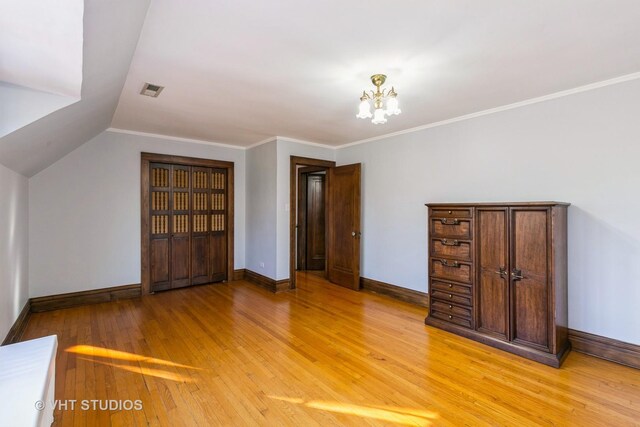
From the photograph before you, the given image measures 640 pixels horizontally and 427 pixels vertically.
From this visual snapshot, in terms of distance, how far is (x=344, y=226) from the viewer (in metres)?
5.16

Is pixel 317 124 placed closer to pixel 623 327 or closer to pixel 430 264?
pixel 430 264

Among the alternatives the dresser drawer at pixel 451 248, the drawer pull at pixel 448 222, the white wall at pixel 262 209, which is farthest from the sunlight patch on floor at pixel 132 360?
the drawer pull at pixel 448 222

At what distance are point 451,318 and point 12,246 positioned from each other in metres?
4.50

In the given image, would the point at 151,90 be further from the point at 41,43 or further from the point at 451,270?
the point at 451,270

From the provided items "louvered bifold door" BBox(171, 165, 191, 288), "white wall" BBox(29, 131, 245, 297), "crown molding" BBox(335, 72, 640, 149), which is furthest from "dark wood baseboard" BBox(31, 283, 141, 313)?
"crown molding" BBox(335, 72, 640, 149)

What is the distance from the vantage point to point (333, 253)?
539cm

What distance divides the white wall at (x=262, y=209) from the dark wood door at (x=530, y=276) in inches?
129

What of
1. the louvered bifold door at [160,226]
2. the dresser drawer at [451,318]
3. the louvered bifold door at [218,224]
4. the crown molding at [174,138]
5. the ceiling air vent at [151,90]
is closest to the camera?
the ceiling air vent at [151,90]

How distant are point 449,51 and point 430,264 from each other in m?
2.26

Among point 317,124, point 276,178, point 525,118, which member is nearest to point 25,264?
point 276,178

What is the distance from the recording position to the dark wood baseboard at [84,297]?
3.77 meters

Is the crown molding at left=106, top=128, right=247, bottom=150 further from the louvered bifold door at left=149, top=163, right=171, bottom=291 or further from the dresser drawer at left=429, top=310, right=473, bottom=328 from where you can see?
the dresser drawer at left=429, top=310, right=473, bottom=328

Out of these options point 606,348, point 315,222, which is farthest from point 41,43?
point 315,222

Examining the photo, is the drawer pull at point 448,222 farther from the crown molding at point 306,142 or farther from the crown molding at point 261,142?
the crown molding at point 261,142
